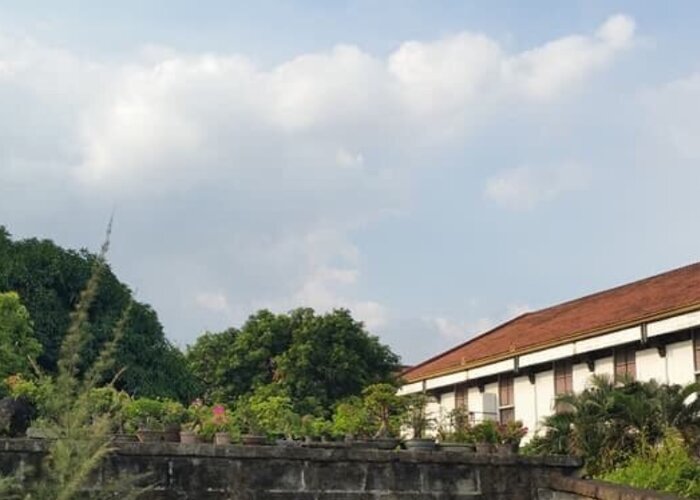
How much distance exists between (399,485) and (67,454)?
5004 millimetres

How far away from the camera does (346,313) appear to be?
37.8 m

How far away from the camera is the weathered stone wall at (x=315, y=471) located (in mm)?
12320

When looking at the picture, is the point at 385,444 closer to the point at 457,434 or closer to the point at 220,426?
the point at 457,434

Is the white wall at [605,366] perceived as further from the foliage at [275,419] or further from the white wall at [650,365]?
the foliage at [275,419]

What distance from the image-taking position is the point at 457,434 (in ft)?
51.6

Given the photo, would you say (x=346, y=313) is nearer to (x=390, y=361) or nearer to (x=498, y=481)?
(x=390, y=361)

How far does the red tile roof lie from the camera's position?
24.6 m

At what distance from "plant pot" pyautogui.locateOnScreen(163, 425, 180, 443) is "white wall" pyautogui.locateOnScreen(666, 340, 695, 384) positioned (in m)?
12.1

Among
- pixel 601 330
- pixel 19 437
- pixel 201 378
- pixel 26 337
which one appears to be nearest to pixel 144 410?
pixel 19 437

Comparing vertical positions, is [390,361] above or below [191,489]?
above

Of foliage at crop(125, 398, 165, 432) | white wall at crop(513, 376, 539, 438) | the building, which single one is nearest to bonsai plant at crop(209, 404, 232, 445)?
foliage at crop(125, 398, 165, 432)

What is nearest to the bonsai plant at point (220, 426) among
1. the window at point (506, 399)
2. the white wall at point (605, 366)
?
the white wall at point (605, 366)

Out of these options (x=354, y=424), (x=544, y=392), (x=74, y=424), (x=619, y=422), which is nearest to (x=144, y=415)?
(x=354, y=424)

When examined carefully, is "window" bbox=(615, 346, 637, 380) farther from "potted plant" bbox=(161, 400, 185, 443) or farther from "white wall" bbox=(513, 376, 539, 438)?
"potted plant" bbox=(161, 400, 185, 443)
